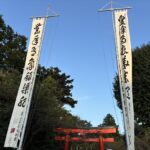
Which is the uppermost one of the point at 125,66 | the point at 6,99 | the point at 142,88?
the point at 142,88

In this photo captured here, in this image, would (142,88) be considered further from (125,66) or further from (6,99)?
(125,66)

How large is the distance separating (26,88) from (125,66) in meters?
4.38

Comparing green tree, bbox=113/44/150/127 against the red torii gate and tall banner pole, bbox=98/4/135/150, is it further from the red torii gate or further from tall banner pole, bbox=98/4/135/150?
tall banner pole, bbox=98/4/135/150

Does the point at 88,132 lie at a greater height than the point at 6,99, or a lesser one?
lesser

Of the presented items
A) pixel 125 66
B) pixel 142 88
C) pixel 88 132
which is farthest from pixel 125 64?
pixel 142 88

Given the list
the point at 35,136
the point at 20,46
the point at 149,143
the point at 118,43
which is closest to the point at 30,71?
the point at 118,43

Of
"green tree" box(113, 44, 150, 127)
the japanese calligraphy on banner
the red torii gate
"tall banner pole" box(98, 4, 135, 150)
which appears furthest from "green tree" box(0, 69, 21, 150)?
"green tree" box(113, 44, 150, 127)

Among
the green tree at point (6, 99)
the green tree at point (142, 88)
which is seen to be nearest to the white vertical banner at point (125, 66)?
the green tree at point (6, 99)

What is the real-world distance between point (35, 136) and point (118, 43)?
28.0ft

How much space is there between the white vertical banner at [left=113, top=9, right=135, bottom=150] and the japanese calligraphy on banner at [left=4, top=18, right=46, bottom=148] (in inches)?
143

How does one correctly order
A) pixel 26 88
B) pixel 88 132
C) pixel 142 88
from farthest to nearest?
pixel 142 88 < pixel 88 132 < pixel 26 88

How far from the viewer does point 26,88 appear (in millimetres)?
15750

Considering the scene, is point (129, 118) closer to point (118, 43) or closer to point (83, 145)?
point (118, 43)

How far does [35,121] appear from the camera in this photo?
20.6m
